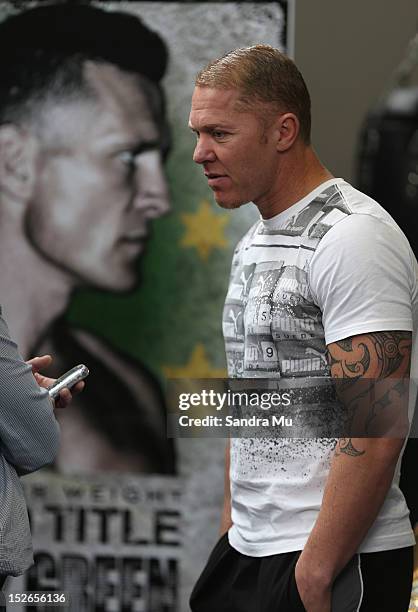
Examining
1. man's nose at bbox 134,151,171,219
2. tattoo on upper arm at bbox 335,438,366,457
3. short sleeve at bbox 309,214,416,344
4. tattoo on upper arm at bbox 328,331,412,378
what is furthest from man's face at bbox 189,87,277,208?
man's nose at bbox 134,151,171,219

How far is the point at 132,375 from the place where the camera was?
3070 mm

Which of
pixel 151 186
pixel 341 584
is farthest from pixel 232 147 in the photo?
pixel 151 186

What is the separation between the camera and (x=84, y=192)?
3.06 metres

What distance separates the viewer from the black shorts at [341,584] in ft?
5.74

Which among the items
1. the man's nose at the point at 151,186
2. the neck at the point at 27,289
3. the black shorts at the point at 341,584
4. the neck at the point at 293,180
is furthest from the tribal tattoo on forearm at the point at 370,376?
the neck at the point at 27,289

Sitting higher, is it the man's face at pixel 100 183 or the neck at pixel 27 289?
Answer: the man's face at pixel 100 183

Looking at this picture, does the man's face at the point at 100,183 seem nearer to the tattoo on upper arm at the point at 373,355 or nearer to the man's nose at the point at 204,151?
the man's nose at the point at 204,151

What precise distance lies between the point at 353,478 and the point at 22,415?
557 millimetres

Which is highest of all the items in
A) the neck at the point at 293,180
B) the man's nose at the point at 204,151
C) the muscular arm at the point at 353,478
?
the man's nose at the point at 204,151

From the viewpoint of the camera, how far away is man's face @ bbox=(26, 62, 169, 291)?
302 cm

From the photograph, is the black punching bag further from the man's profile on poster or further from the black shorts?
the man's profile on poster

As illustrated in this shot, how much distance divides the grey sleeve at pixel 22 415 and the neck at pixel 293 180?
584mm

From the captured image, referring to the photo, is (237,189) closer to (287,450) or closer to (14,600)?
(287,450)

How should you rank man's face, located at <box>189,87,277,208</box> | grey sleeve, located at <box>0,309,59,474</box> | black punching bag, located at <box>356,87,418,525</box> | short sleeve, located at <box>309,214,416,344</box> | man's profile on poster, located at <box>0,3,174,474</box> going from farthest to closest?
man's profile on poster, located at <box>0,3,174,474</box> < black punching bag, located at <box>356,87,418,525</box> < man's face, located at <box>189,87,277,208</box> < short sleeve, located at <box>309,214,416,344</box> < grey sleeve, located at <box>0,309,59,474</box>
